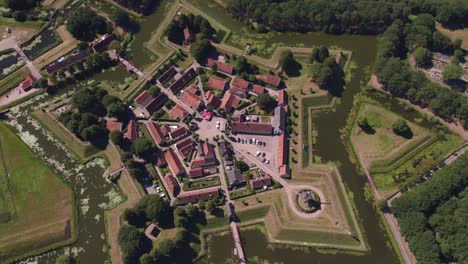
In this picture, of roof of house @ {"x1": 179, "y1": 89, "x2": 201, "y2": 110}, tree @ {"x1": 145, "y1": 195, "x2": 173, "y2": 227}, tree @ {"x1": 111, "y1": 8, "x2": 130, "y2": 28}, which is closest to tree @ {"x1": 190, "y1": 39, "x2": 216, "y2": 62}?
roof of house @ {"x1": 179, "y1": 89, "x2": 201, "y2": 110}

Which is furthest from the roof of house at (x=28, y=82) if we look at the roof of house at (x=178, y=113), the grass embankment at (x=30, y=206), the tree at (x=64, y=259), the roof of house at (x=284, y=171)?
the roof of house at (x=284, y=171)

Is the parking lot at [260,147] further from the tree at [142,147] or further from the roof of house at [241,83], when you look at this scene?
the tree at [142,147]

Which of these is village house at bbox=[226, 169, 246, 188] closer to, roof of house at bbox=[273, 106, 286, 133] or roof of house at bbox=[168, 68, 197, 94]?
roof of house at bbox=[273, 106, 286, 133]

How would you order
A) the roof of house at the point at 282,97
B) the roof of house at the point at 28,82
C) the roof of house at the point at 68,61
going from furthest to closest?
the roof of house at the point at 68,61, the roof of house at the point at 28,82, the roof of house at the point at 282,97

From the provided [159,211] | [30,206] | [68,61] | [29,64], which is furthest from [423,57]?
[29,64]

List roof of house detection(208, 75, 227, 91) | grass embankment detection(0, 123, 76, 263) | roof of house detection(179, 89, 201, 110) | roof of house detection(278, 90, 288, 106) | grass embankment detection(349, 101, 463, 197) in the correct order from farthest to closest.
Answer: roof of house detection(208, 75, 227, 91) < roof of house detection(278, 90, 288, 106) < roof of house detection(179, 89, 201, 110) < grass embankment detection(349, 101, 463, 197) < grass embankment detection(0, 123, 76, 263)

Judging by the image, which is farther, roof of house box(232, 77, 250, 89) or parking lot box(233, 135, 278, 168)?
roof of house box(232, 77, 250, 89)

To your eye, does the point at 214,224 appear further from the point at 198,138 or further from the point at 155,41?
the point at 155,41

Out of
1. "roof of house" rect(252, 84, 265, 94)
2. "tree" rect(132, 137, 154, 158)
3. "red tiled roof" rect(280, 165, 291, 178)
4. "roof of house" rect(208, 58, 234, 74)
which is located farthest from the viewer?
"roof of house" rect(208, 58, 234, 74)
